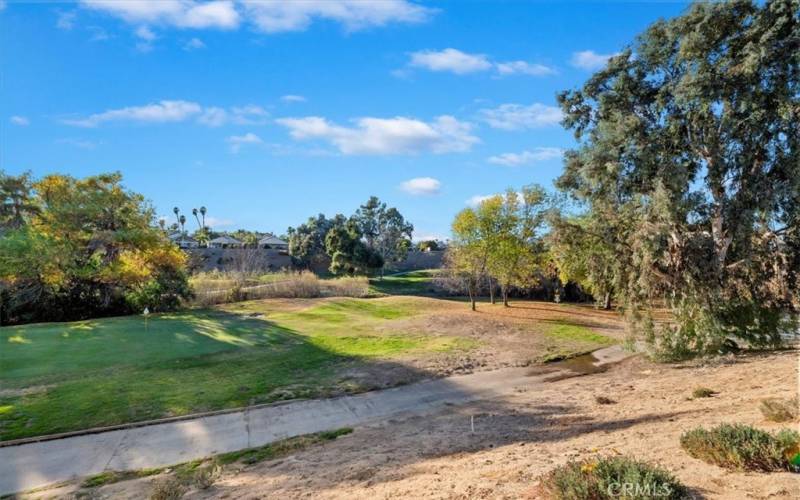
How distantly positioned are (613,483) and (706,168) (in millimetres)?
12151

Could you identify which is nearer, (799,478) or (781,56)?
(799,478)

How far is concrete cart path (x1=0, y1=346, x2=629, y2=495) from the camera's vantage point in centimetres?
712

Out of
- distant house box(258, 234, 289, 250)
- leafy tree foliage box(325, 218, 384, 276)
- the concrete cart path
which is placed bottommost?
the concrete cart path

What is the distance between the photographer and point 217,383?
1158 centimetres

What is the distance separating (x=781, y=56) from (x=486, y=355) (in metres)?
12.0

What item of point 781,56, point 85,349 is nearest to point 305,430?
point 85,349

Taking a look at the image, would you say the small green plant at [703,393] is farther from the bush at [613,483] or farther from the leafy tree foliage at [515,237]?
the leafy tree foliage at [515,237]

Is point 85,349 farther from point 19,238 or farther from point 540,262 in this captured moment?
point 540,262

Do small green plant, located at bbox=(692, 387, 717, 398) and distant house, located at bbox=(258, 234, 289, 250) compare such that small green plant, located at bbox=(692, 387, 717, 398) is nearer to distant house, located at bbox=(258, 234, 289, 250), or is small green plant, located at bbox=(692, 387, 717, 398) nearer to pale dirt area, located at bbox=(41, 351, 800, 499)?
pale dirt area, located at bbox=(41, 351, 800, 499)

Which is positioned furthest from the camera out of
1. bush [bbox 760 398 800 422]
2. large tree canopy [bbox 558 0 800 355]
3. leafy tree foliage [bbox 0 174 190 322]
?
leafy tree foliage [bbox 0 174 190 322]

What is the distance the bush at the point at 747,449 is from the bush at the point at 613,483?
0.84 metres

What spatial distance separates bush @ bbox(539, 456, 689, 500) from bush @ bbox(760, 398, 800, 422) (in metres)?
2.64

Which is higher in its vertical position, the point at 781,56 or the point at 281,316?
the point at 781,56

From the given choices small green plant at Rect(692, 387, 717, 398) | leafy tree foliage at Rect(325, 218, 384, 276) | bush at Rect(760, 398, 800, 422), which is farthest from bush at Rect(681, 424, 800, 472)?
leafy tree foliage at Rect(325, 218, 384, 276)
